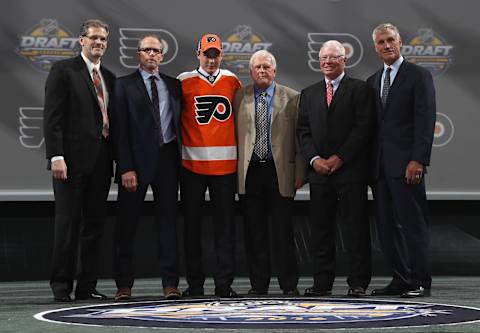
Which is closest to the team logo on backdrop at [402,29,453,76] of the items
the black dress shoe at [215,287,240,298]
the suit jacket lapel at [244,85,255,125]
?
the suit jacket lapel at [244,85,255,125]

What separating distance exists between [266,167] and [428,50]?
173 centimetres

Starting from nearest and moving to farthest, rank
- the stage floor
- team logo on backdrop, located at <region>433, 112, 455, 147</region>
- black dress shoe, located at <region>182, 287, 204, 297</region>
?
1. the stage floor
2. black dress shoe, located at <region>182, 287, 204, 297</region>
3. team logo on backdrop, located at <region>433, 112, 455, 147</region>

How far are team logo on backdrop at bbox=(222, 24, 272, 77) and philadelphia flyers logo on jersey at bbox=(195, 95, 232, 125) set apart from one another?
4.23ft

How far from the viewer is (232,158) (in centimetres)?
444

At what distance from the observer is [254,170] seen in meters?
4.52

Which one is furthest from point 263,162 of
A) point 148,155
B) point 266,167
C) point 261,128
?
point 148,155

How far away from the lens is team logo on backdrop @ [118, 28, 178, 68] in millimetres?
5613

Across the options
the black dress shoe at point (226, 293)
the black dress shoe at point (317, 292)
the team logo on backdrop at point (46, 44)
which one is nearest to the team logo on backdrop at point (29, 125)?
the team logo on backdrop at point (46, 44)

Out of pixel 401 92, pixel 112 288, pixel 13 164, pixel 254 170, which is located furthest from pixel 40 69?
pixel 401 92

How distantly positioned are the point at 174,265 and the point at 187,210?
0.26 metres

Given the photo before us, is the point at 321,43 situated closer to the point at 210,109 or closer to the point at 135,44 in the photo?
the point at 135,44

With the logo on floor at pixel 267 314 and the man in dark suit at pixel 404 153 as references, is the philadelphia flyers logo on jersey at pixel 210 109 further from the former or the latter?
the logo on floor at pixel 267 314

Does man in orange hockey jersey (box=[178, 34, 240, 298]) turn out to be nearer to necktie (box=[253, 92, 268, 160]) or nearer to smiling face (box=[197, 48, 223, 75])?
smiling face (box=[197, 48, 223, 75])

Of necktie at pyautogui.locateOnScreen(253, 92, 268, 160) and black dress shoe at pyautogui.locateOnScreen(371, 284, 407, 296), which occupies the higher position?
necktie at pyautogui.locateOnScreen(253, 92, 268, 160)
